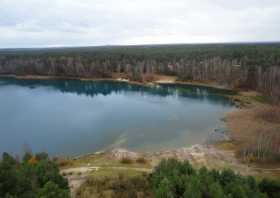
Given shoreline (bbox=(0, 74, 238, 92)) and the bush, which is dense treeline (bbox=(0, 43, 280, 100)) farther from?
the bush

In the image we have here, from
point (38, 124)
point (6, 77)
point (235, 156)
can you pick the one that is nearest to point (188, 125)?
point (235, 156)

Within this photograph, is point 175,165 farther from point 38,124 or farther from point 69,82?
point 69,82

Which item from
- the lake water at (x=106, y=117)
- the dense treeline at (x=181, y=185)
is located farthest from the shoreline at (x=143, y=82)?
the dense treeline at (x=181, y=185)

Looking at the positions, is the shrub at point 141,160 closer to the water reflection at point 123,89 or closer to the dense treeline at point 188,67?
the water reflection at point 123,89

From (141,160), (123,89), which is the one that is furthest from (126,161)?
(123,89)

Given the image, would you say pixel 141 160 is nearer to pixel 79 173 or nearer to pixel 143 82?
pixel 79 173

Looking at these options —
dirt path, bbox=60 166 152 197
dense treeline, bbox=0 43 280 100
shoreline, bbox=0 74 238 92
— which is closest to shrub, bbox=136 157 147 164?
dirt path, bbox=60 166 152 197
